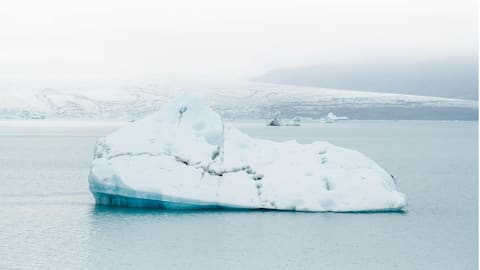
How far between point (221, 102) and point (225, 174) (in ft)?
313

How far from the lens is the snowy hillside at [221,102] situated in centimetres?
10850

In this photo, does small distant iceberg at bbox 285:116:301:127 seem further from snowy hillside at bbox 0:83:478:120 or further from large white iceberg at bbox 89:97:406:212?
large white iceberg at bbox 89:97:406:212

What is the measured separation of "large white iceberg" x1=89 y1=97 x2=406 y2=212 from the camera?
62.3 ft

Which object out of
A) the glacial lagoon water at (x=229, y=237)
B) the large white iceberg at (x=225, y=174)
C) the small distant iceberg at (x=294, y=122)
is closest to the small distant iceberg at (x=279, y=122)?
the small distant iceberg at (x=294, y=122)

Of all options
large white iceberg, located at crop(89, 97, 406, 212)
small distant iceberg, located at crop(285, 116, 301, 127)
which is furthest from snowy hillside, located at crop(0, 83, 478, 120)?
large white iceberg, located at crop(89, 97, 406, 212)

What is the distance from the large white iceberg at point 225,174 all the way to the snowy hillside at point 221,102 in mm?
80945

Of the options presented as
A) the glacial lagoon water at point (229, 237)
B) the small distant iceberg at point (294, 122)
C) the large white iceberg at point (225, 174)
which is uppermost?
the large white iceberg at point (225, 174)

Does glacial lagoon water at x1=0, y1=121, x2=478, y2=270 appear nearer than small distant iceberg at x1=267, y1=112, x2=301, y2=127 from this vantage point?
Yes

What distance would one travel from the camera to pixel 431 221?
18547 millimetres

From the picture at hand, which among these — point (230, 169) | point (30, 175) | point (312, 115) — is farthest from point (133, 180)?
point (312, 115)

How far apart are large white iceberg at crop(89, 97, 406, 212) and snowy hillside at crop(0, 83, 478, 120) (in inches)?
3187

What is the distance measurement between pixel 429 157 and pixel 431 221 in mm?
26178

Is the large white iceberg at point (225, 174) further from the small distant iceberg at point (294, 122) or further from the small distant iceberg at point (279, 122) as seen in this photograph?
the small distant iceberg at point (294, 122)

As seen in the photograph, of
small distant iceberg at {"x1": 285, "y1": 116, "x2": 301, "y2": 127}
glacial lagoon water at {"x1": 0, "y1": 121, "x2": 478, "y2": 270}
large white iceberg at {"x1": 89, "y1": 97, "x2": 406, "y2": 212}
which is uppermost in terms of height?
large white iceberg at {"x1": 89, "y1": 97, "x2": 406, "y2": 212}
